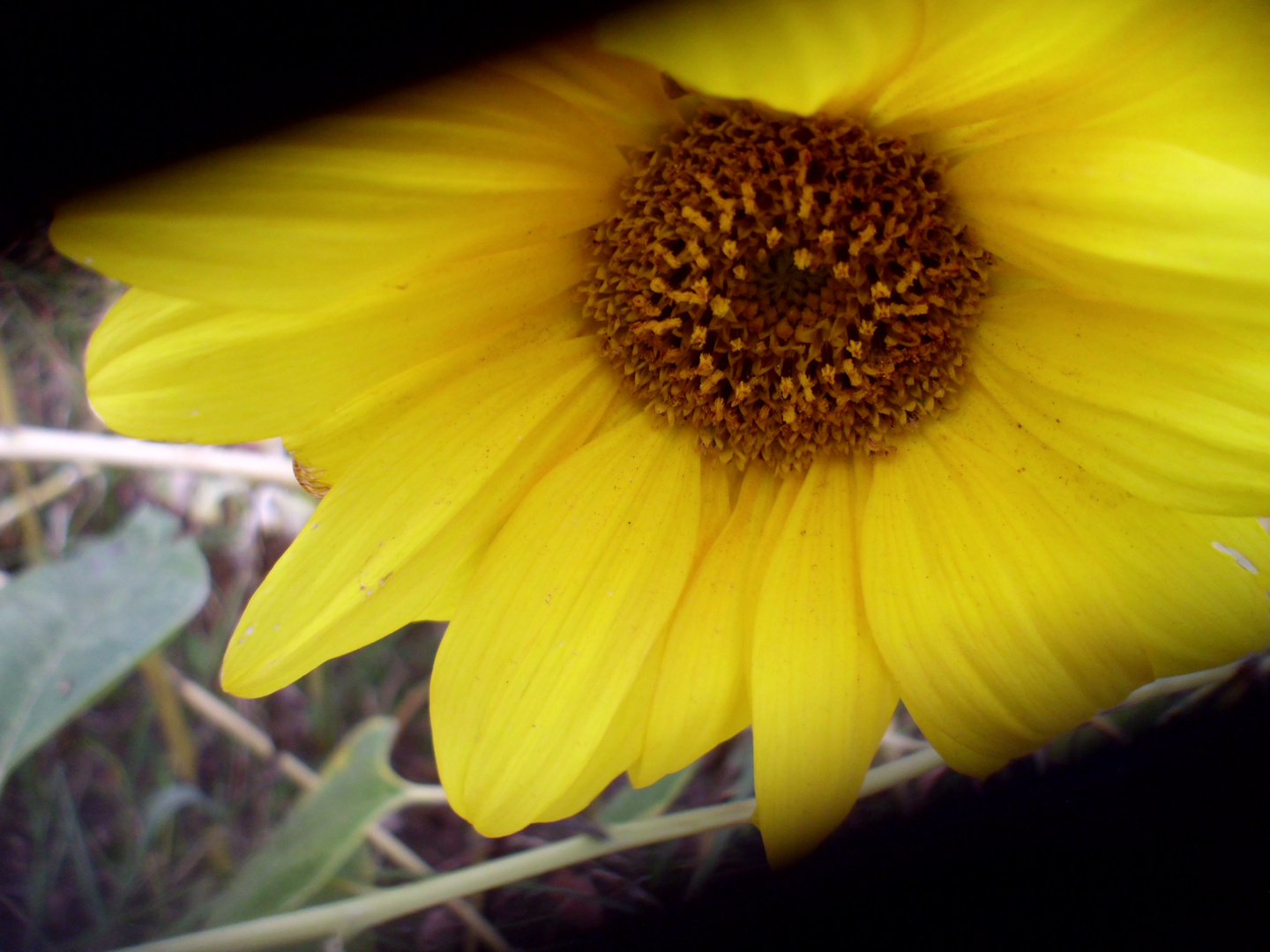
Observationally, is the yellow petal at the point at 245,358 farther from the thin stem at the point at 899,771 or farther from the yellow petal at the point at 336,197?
the thin stem at the point at 899,771

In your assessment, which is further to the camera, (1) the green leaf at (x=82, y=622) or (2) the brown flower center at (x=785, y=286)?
(1) the green leaf at (x=82, y=622)

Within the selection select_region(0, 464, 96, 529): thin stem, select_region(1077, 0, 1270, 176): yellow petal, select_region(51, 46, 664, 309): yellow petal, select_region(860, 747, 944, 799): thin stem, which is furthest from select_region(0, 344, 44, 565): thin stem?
select_region(1077, 0, 1270, 176): yellow petal

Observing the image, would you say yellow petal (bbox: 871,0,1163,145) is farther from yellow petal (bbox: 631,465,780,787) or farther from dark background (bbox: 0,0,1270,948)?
yellow petal (bbox: 631,465,780,787)

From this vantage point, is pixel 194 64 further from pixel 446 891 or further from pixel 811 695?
pixel 446 891

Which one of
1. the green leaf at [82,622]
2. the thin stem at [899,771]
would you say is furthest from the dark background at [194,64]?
the green leaf at [82,622]

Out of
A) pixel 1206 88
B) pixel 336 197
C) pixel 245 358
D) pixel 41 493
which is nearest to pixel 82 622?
pixel 41 493

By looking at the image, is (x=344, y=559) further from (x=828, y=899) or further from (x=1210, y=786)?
(x=1210, y=786)

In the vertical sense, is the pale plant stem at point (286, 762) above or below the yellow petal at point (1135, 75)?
below
